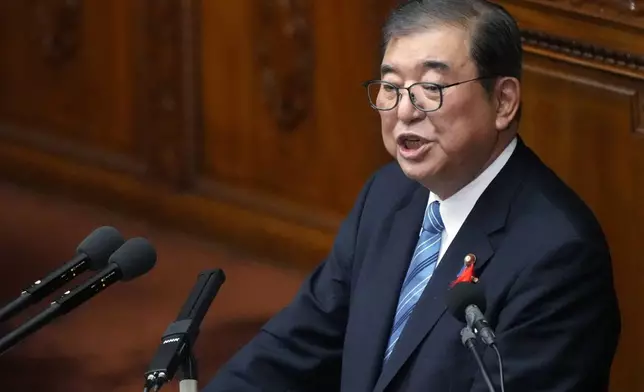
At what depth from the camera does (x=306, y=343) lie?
3090 mm

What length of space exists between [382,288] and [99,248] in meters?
0.68

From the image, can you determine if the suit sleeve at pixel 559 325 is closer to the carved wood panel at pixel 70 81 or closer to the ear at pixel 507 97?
the ear at pixel 507 97

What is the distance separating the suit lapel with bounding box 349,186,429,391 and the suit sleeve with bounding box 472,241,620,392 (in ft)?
1.06

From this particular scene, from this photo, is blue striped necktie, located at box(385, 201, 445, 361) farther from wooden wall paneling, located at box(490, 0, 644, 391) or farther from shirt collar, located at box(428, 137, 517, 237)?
wooden wall paneling, located at box(490, 0, 644, 391)

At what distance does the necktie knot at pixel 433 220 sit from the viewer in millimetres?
2988

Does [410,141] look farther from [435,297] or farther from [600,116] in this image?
[600,116]

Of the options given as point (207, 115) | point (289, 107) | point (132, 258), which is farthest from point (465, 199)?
point (207, 115)

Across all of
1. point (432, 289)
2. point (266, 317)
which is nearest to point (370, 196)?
point (432, 289)

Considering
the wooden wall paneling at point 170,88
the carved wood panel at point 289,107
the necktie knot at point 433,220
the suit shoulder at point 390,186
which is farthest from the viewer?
the wooden wall paneling at point 170,88

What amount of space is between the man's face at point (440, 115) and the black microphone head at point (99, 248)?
62 centimetres

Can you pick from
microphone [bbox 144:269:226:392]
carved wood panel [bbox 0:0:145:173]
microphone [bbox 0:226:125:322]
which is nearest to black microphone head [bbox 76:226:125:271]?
microphone [bbox 0:226:125:322]

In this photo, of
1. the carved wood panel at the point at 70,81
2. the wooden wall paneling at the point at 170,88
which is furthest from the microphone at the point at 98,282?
the carved wood panel at the point at 70,81

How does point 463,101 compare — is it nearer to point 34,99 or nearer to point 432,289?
point 432,289

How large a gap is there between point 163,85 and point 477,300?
3504mm
